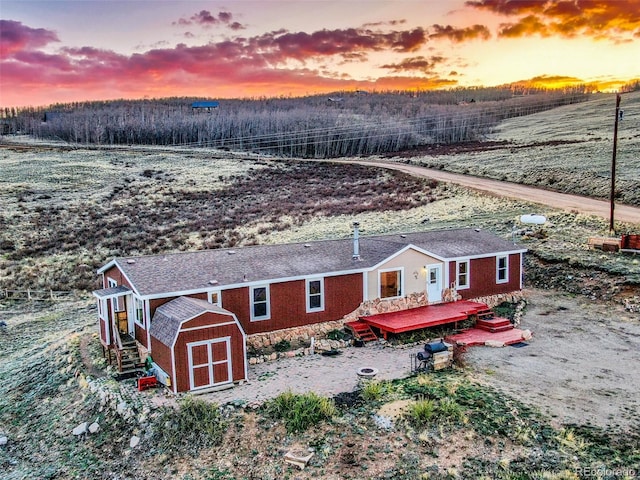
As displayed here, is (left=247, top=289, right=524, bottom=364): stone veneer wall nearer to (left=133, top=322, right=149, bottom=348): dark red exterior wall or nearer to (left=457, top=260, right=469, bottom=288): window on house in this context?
(left=457, top=260, right=469, bottom=288): window on house

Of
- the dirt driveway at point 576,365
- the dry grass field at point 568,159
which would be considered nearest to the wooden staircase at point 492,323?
the dirt driveway at point 576,365

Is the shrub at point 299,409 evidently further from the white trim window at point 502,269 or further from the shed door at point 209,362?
the white trim window at point 502,269

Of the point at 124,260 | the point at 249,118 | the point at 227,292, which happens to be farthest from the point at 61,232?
the point at 249,118

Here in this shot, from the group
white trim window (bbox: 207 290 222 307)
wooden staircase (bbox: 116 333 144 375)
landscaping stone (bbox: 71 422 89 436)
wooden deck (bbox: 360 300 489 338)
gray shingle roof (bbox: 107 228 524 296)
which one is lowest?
landscaping stone (bbox: 71 422 89 436)

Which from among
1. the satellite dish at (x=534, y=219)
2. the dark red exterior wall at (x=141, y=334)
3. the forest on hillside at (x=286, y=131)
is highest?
the forest on hillside at (x=286, y=131)

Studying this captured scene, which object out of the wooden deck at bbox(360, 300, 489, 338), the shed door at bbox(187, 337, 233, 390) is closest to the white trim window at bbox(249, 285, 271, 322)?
the shed door at bbox(187, 337, 233, 390)

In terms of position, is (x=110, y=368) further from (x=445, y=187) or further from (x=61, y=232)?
(x=445, y=187)

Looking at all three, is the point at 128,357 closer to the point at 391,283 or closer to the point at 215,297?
the point at 215,297
